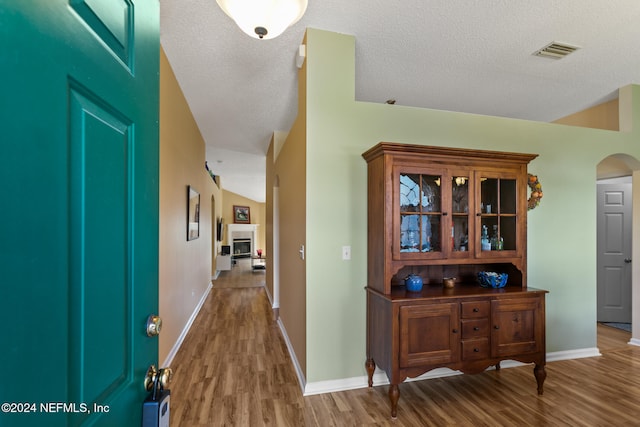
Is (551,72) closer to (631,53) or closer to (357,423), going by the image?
(631,53)

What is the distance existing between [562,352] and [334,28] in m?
3.81

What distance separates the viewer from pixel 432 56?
277cm

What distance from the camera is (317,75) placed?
2.43 metres

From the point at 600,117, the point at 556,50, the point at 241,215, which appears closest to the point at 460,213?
the point at 556,50

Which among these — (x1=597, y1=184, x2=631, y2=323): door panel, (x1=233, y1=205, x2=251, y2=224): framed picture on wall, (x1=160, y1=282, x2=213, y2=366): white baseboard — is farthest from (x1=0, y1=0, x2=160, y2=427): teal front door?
(x1=233, y1=205, x2=251, y2=224): framed picture on wall

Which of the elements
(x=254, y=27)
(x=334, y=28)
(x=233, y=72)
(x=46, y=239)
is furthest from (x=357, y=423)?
(x=233, y=72)

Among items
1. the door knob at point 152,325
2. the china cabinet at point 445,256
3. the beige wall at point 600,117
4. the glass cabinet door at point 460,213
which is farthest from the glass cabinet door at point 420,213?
the beige wall at point 600,117

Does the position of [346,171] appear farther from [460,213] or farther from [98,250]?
[98,250]

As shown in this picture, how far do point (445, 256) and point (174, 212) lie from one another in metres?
2.63

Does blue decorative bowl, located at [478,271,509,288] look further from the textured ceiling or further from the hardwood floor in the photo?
the textured ceiling

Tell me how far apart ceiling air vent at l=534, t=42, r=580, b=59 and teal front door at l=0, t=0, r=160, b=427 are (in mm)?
3235

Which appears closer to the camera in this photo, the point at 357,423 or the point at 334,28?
the point at 357,423

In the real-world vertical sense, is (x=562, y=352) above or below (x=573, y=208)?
below

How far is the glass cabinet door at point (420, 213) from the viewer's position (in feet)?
7.52
